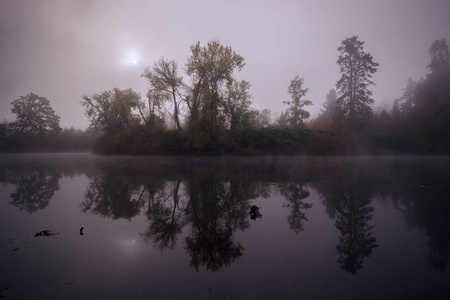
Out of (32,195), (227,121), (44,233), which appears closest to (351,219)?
(44,233)

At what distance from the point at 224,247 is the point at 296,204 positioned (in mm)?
3602

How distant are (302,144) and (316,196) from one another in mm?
26441

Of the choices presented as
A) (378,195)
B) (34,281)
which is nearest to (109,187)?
(34,281)

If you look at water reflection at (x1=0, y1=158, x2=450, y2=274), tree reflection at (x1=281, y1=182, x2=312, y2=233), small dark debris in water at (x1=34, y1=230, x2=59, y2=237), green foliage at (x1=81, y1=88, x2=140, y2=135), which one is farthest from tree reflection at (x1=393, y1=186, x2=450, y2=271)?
green foliage at (x1=81, y1=88, x2=140, y2=135)

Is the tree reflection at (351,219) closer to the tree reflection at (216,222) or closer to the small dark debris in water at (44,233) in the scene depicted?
the tree reflection at (216,222)

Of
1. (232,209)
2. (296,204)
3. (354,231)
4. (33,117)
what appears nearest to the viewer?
(354,231)

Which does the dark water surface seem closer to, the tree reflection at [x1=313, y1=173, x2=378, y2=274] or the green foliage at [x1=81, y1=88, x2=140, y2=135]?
the tree reflection at [x1=313, y1=173, x2=378, y2=274]

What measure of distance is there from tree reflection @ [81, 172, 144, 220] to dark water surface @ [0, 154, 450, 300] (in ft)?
0.19

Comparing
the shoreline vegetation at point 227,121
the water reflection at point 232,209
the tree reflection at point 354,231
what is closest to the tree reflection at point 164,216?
the water reflection at point 232,209

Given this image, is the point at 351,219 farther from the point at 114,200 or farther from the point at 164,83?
the point at 164,83

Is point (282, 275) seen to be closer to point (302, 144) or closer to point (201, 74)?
point (201, 74)

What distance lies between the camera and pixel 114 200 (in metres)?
6.97

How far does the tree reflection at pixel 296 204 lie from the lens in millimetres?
5062

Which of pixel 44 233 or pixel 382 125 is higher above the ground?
pixel 382 125
